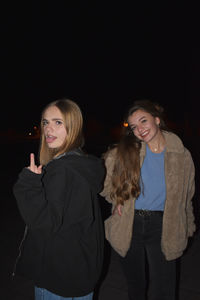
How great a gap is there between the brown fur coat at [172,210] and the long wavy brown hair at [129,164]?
83 mm

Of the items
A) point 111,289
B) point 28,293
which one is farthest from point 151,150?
point 28,293

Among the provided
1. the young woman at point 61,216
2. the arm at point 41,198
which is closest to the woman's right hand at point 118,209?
the young woman at point 61,216

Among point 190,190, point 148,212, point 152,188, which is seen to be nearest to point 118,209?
point 148,212

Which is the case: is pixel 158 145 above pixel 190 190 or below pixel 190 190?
above

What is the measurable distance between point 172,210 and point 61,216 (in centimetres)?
124

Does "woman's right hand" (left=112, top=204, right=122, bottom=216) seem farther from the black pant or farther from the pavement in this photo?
the pavement

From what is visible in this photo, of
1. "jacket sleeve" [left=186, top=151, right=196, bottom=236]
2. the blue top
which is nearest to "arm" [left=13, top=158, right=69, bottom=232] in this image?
the blue top

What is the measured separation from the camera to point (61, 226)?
1514mm

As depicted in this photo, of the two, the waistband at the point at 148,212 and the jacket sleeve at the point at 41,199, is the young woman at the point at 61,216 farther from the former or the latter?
the waistband at the point at 148,212

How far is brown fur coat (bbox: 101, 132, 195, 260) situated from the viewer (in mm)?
2268

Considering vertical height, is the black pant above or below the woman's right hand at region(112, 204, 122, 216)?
below

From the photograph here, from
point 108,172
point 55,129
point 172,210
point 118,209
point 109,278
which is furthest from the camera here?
point 109,278

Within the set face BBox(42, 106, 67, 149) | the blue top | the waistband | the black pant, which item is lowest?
the black pant

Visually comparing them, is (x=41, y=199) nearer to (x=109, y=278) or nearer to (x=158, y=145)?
(x=158, y=145)
